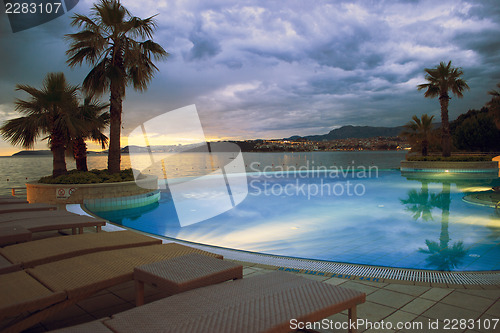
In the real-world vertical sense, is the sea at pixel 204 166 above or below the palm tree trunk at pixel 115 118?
below

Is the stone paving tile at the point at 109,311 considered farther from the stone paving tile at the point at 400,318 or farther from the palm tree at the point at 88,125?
the palm tree at the point at 88,125

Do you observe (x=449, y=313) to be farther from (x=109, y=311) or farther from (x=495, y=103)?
(x=495, y=103)

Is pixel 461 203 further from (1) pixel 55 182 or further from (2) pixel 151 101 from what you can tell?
(2) pixel 151 101

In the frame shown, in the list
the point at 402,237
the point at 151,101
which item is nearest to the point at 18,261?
the point at 402,237

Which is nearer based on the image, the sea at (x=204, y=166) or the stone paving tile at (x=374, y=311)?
the stone paving tile at (x=374, y=311)

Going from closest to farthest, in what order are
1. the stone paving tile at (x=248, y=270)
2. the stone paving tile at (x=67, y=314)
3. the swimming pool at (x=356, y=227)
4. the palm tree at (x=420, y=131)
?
the stone paving tile at (x=67, y=314), the stone paving tile at (x=248, y=270), the swimming pool at (x=356, y=227), the palm tree at (x=420, y=131)

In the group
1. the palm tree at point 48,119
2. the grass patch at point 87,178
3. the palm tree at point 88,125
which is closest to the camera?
the grass patch at point 87,178

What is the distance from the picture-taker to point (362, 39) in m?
18.4

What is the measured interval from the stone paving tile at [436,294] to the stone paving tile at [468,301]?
39mm

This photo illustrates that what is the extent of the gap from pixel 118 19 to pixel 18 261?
396 inches

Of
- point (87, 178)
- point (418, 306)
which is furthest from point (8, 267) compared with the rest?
point (87, 178)

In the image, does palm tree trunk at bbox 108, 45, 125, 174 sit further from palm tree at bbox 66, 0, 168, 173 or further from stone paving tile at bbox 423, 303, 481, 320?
stone paving tile at bbox 423, 303, 481, 320

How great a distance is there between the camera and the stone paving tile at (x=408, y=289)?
2.70m

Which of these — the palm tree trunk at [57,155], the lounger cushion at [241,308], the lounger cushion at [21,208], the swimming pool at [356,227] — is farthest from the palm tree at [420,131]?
the lounger cushion at [241,308]
